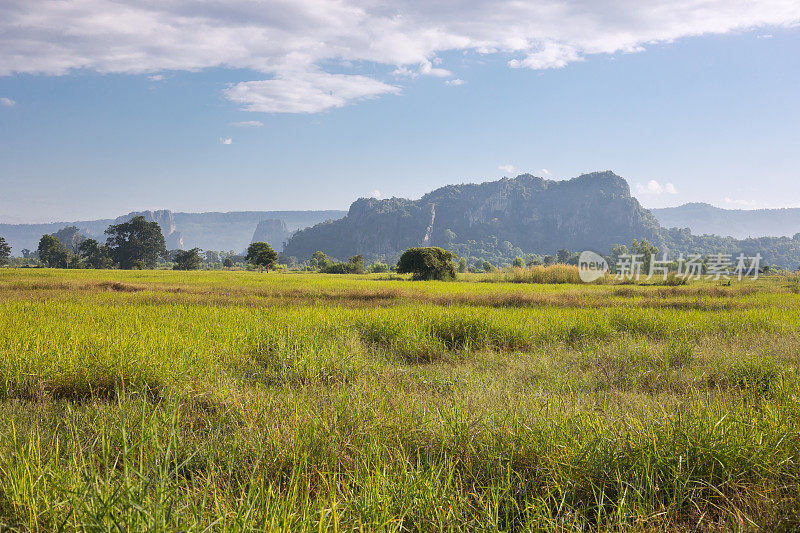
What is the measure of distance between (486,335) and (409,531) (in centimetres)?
561

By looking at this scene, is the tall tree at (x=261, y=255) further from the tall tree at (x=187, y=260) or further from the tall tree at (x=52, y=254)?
the tall tree at (x=52, y=254)

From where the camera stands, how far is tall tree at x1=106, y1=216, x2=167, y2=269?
9638cm

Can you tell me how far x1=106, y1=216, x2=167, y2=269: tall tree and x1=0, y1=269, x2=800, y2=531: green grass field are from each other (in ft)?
353

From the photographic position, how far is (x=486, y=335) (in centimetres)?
733

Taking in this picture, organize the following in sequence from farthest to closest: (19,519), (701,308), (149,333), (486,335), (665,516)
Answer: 1. (701,308)
2. (486,335)
3. (149,333)
4. (665,516)
5. (19,519)

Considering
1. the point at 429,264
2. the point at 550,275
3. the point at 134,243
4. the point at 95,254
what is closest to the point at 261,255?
the point at 429,264

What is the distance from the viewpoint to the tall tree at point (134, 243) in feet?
316

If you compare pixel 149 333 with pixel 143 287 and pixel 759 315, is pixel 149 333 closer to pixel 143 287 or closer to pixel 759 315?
pixel 759 315

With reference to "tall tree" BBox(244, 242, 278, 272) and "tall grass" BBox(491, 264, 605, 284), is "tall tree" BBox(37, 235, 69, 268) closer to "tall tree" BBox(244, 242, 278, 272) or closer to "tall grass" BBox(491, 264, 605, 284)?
"tall tree" BBox(244, 242, 278, 272)

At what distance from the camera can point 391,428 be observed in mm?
3006

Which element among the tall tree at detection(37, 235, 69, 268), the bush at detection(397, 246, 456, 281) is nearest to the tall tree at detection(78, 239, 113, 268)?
the tall tree at detection(37, 235, 69, 268)


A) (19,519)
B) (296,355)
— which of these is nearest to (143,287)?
(296,355)

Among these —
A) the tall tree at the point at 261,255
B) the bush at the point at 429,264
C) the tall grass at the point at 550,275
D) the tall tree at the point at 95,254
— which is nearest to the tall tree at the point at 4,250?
the tall tree at the point at 95,254

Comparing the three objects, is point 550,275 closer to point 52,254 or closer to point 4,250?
point 52,254
